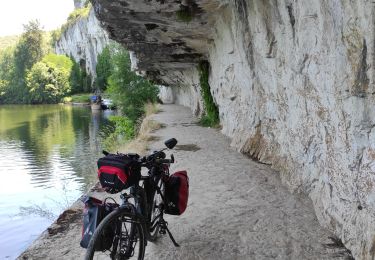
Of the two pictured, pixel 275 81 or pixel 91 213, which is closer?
pixel 91 213

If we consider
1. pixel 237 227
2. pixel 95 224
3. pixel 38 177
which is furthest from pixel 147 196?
pixel 38 177

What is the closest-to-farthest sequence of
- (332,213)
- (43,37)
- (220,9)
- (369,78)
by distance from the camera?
1. (369,78)
2. (332,213)
3. (220,9)
4. (43,37)

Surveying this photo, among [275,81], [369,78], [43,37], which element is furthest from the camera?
[43,37]

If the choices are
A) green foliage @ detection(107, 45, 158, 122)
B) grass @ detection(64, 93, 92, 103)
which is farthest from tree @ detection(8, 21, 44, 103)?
green foliage @ detection(107, 45, 158, 122)

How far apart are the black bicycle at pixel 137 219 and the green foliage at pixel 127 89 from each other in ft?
69.7

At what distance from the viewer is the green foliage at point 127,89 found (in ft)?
85.1

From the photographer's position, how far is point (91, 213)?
135 inches

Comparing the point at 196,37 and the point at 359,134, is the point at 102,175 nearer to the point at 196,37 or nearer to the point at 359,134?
the point at 359,134

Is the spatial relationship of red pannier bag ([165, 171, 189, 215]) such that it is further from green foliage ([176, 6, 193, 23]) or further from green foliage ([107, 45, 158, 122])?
green foliage ([107, 45, 158, 122])

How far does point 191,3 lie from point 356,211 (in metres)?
5.57

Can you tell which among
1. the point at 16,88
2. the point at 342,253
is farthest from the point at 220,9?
the point at 16,88

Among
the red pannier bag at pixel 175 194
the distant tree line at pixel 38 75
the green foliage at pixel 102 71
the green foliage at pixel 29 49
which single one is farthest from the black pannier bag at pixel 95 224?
the green foliage at pixel 29 49

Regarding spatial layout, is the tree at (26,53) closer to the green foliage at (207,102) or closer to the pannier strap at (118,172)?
the green foliage at (207,102)

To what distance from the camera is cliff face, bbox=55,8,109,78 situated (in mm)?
73556
